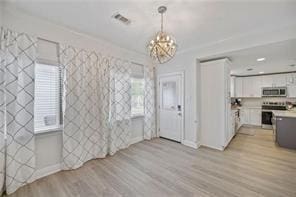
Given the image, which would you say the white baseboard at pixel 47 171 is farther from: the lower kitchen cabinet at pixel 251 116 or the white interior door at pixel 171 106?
the lower kitchen cabinet at pixel 251 116

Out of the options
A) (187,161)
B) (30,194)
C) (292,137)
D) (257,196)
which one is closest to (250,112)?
(292,137)

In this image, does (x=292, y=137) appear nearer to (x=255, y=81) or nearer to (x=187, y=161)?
(x=187, y=161)

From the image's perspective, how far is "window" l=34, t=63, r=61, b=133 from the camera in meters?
2.68

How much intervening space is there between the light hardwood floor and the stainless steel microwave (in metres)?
3.53

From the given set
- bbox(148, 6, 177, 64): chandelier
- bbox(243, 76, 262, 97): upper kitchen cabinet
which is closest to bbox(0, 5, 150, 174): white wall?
bbox(148, 6, 177, 64): chandelier

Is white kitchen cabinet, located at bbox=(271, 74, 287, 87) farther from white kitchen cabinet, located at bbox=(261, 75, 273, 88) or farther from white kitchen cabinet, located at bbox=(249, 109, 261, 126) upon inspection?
white kitchen cabinet, located at bbox=(249, 109, 261, 126)

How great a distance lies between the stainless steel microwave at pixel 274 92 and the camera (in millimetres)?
6258

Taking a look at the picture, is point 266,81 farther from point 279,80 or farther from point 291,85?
point 291,85

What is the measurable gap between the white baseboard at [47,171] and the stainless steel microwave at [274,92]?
26.4ft

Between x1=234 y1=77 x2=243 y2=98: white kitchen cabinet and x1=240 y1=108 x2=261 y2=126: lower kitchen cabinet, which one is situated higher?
x1=234 y1=77 x2=243 y2=98: white kitchen cabinet

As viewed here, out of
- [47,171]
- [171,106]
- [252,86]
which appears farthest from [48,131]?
[252,86]

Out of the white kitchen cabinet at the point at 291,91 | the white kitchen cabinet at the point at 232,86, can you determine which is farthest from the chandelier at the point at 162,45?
the white kitchen cabinet at the point at 291,91

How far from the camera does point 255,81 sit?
23.1 feet

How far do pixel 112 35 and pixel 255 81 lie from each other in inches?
273
